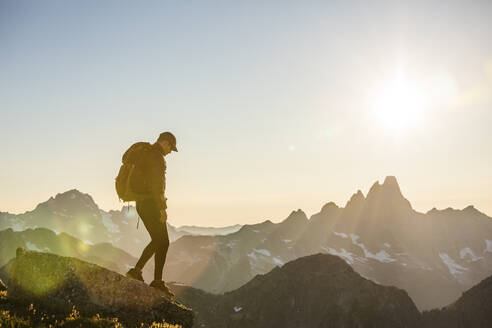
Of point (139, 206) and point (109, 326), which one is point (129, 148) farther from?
point (109, 326)

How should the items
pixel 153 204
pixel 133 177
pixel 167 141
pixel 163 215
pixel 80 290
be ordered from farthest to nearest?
1. pixel 167 141
2. pixel 163 215
3. pixel 153 204
4. pixel 133 177
5. pixel 80 290

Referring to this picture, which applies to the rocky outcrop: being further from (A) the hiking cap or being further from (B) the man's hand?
(A) the hiking cap

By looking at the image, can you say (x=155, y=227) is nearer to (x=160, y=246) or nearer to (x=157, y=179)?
(x=160, y=246)

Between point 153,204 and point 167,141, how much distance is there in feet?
6.15

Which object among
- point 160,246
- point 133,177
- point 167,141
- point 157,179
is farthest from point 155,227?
point 167,141

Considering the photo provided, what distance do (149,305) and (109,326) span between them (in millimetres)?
1765

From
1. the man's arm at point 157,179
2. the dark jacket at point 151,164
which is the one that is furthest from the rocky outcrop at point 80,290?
the dark jacket at point 151,164

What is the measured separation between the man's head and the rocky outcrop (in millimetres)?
3641

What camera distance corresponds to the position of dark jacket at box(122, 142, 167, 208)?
391 inches

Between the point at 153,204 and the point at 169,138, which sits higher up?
the point at 169,138

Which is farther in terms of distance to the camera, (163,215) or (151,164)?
(163,215)

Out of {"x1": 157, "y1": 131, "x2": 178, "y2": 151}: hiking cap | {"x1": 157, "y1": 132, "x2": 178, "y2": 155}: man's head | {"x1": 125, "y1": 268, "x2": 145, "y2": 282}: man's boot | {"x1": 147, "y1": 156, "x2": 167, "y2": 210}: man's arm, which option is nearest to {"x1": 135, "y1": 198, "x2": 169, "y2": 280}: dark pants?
{"x1": 147, "y1": 156, "x2": 167, "y2": 210}: man's arm

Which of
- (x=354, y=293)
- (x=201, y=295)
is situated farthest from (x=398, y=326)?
(x=201, y=295)

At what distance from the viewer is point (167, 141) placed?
10.6 m
